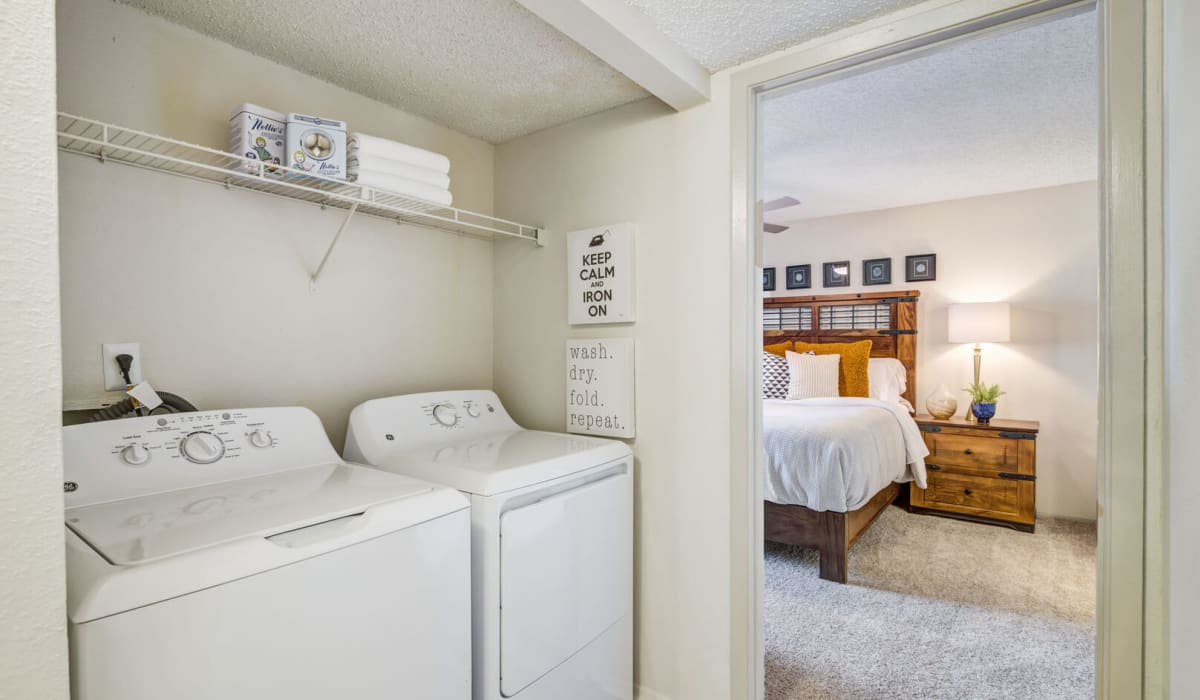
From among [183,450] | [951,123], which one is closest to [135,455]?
[183,450]

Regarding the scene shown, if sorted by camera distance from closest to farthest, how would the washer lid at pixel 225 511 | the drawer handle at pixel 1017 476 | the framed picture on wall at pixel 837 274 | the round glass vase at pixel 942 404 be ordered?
the washer lid at pixel 225 511
the drawer handle at pixel 1017 476
the round glass vase at pixel 942 404
the framed picture on wall at pixel 837 274

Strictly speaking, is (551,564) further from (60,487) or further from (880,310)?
(880,310)

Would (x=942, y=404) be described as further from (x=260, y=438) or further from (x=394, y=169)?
(x=260, y=438)

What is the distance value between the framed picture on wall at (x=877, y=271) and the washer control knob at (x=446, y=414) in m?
3.86

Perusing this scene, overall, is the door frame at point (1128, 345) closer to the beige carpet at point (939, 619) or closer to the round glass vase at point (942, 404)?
the beige carpet at point (939, 619)

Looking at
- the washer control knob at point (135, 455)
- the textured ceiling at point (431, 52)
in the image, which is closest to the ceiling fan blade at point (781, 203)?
the textured ceiling at point (431, 52)

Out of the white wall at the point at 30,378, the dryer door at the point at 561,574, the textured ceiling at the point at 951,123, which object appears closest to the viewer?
the white wall at the point at 30,378

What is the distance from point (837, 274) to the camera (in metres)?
4.72

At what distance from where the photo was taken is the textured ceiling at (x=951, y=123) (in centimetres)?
201

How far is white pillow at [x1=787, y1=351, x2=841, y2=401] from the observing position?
4.38 meters

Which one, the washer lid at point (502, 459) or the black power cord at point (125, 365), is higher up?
the black power cord at point (125, 365)

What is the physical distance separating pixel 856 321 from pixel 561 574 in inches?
155

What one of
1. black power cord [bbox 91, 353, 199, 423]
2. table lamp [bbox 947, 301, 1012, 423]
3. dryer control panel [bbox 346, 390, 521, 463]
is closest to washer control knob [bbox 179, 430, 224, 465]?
black power cord [bbox 91, 353, 199, 423]
